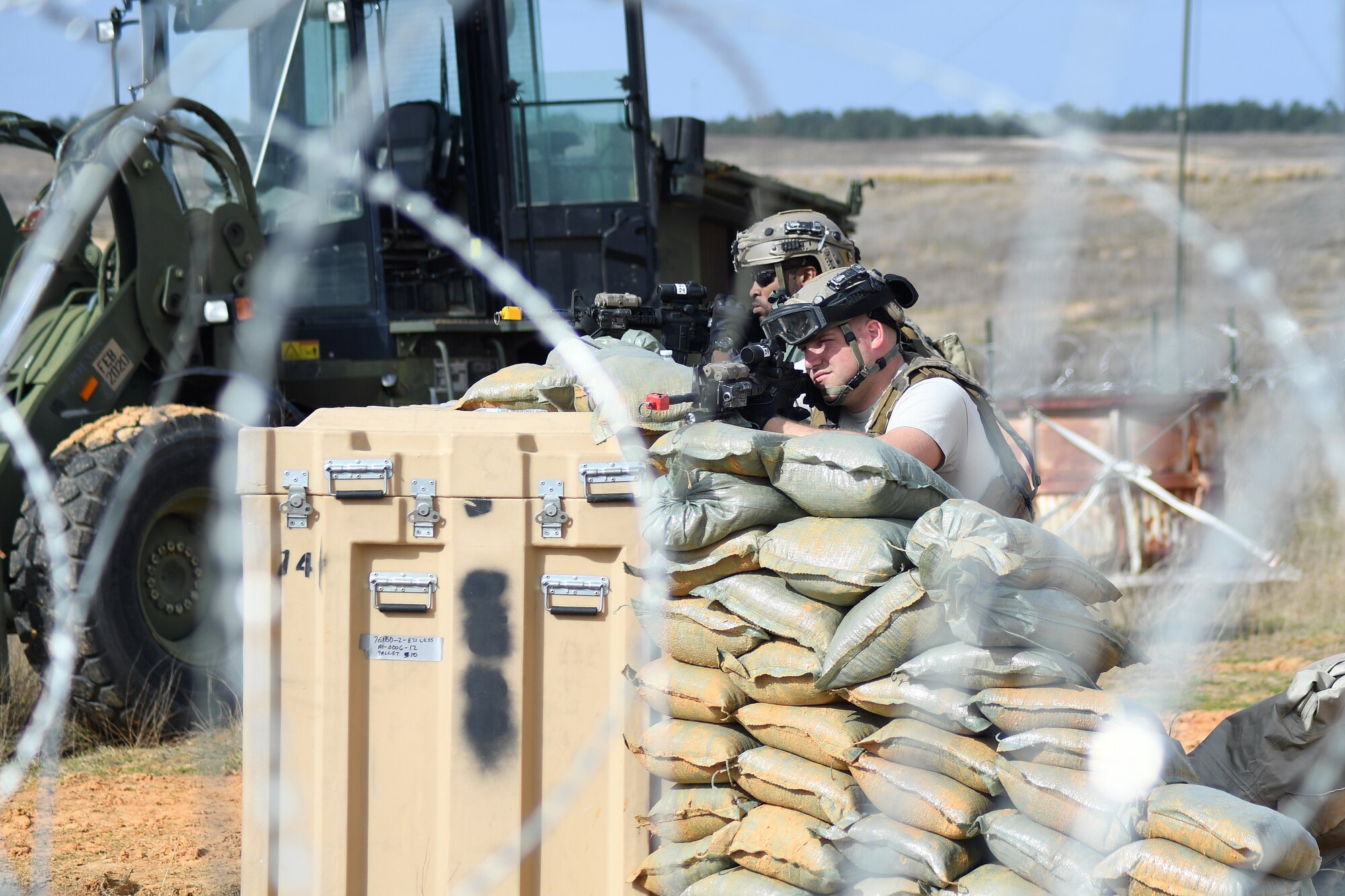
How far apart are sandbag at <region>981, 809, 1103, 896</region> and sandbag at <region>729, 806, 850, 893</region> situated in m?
0.32

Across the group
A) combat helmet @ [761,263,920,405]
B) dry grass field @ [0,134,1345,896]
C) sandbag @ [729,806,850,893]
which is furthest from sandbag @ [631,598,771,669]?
dry grass field @ [0,134,1345,896]

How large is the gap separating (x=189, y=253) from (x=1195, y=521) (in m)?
6.46

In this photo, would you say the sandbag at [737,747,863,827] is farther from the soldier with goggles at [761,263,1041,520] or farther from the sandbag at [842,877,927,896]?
the soldier with goggles at [761,263,1041,520]

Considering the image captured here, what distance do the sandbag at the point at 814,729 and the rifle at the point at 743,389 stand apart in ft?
2.37

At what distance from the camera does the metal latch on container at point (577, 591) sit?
3072mm

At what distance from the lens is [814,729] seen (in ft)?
9.07

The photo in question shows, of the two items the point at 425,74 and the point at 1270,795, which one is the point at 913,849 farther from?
the point at 425,74

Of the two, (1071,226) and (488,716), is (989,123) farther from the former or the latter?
(488,716)

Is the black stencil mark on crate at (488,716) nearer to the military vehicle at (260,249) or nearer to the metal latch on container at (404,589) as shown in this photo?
the metal latch on container at (404,589)

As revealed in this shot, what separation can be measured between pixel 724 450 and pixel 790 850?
2.85 ft

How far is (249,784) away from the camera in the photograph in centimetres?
323

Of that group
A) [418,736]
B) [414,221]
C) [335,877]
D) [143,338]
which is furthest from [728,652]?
[414,221]

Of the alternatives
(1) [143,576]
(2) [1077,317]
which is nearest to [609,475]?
(1) [143,576]

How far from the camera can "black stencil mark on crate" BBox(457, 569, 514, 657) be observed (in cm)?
307
